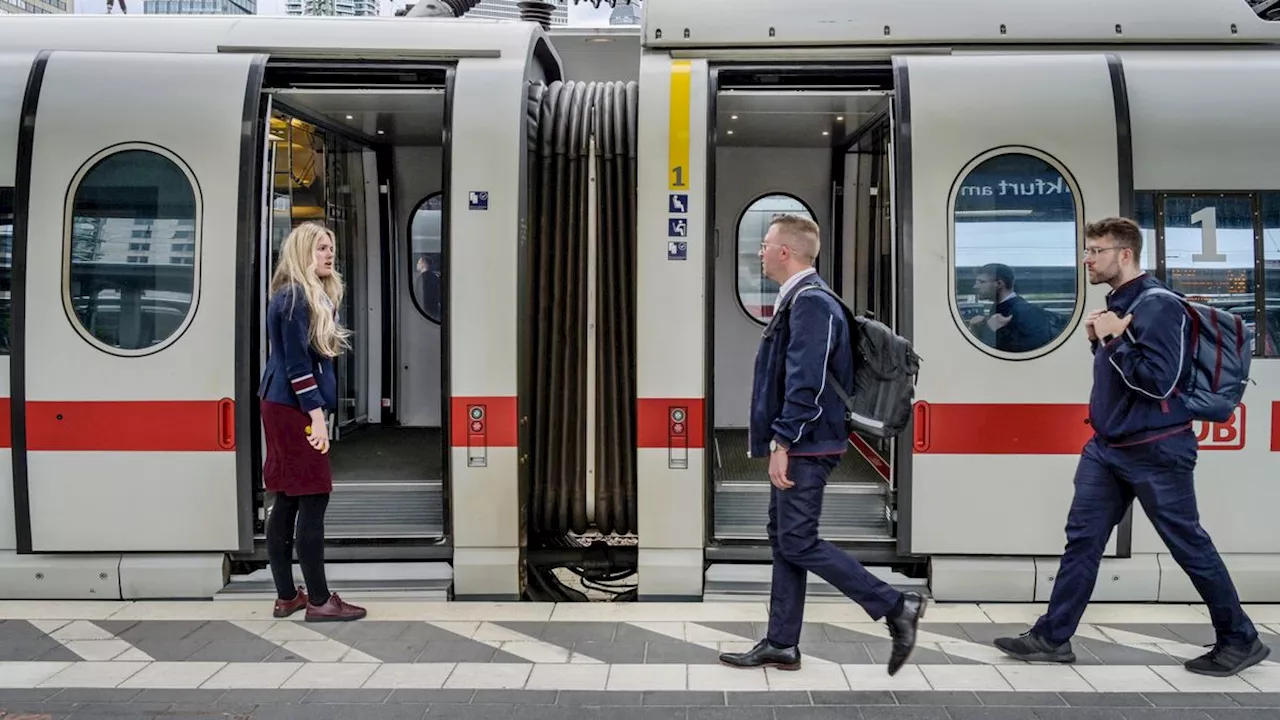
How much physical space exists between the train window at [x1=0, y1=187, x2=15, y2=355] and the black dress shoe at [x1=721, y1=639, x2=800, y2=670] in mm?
4127

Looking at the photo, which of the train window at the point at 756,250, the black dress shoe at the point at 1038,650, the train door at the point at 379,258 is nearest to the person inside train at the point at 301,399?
the train door at the point at 379,258

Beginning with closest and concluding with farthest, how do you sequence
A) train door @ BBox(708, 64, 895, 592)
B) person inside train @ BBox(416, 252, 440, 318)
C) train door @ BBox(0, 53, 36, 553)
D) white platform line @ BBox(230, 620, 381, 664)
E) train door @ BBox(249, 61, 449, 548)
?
white platform line @ BBox(230, 620, 381, 664), train door @ BBox(0, 53, 36, 553), train door @ BBox(708, 64, 895, 592), train door @ BBox(249, 61, 449, 548), person inside train @ BBox(416, 252, 440, 318)

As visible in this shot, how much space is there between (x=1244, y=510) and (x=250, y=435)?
5199mm

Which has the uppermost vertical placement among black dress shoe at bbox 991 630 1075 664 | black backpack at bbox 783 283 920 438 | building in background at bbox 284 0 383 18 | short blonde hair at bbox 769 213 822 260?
building in background at bbox 284 0 383 18

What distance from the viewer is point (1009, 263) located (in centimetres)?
521

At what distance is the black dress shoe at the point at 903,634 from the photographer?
416 cm

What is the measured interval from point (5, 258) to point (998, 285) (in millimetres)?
5228

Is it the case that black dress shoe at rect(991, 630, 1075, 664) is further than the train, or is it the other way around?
the train

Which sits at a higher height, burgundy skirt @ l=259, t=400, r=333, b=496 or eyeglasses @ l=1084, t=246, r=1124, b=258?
eyeglasses @ l=1084, t=246, r=1124, b=258

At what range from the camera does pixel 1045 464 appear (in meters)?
5.19

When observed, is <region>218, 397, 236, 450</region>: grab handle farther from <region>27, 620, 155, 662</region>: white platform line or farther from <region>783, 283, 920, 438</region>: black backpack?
<region>783, 283, 920, 438</region>: black backpack

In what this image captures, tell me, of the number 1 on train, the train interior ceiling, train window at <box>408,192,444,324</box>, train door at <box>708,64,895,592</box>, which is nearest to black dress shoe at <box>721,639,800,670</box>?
train door at <box>708,64,895,592</box>

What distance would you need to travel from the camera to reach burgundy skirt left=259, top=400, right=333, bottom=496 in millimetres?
4766

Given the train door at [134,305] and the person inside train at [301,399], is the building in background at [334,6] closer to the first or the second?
the train door at [134,305]
